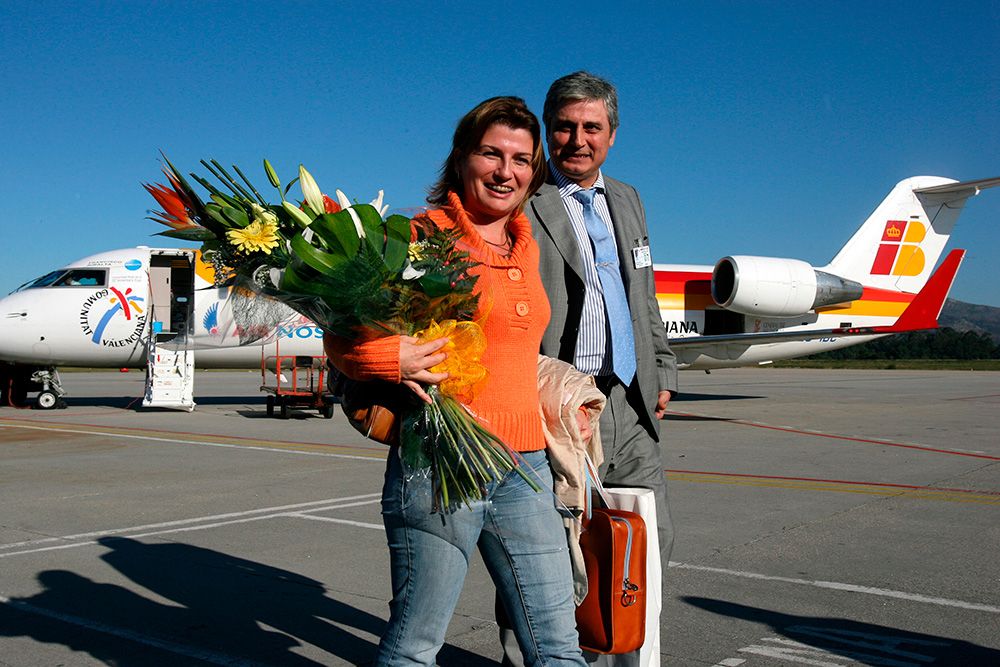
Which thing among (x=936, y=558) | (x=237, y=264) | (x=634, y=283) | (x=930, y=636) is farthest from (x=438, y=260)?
(x=936, y=558)

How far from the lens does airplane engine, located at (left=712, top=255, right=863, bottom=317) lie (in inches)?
727

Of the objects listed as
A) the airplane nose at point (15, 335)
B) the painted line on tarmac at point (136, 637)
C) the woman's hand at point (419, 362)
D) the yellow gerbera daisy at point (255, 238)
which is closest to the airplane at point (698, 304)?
the airplane nose at point (15, 335)

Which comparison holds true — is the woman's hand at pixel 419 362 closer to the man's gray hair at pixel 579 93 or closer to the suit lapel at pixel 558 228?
the suit lapel at pixel 558 228

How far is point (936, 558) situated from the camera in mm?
5547

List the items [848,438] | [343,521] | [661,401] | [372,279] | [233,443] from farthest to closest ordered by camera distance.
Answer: [848,438], [233,443], [343,521], [661,401], [372,279]

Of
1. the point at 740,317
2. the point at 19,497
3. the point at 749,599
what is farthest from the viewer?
the point at 740,317

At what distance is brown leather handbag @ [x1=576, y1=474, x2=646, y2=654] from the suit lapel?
922mm

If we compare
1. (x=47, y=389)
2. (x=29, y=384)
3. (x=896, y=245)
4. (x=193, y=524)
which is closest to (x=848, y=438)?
(x=193, y=524)

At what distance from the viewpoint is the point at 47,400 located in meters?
17.5

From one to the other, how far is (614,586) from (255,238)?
5.19ft

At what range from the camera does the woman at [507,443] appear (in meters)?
2.33

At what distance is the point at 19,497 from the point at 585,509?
21.5 feet

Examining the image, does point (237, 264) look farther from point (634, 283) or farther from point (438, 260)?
point (634, 283)

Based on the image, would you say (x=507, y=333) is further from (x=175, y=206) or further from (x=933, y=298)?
(x=933, y=298)
